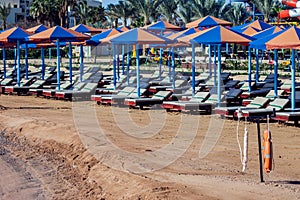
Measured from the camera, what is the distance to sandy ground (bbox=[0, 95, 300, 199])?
9289 millimetres

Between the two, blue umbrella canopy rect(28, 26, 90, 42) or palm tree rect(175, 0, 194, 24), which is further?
palm tree rect(175, 0, 194, 24)

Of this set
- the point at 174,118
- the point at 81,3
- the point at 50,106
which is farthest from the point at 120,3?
the point at 174,118

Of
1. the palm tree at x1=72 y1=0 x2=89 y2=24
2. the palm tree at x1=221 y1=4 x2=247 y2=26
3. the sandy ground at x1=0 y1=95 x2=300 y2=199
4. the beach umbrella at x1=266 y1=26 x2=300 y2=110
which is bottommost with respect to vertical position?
the sandy ground at x1=0 y1=95 x2=300 y2=199

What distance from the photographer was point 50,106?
2120cm

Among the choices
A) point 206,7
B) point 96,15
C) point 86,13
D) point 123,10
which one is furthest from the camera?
point 96,15

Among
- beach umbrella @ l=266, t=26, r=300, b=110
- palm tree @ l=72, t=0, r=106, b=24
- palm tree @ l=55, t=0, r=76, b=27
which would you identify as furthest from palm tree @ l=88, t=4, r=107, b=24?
beach umbrella @ l=266, t=26, r=300, b=110

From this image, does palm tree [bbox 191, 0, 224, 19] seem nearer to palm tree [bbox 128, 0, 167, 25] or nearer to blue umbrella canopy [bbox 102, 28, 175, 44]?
palm tree [bbox 128, 0, 167, 25]

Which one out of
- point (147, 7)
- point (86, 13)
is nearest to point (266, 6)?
point (147, 7)

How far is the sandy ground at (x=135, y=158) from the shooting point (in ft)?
30.5

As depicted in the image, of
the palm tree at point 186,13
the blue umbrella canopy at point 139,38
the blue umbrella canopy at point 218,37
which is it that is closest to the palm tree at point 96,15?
the palm tree at point 186,13

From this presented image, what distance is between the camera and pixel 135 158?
11.6 meters

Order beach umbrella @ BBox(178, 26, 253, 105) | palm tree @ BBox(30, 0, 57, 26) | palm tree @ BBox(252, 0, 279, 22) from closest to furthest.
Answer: beach umbrella @ BBox(178, 26, 253, 105) < palm tree @ BBox(252, 0, 279, 22) < palm tree @ BBox(30, 0, 57, 26)

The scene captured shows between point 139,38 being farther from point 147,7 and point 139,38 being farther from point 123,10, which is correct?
point 123,10

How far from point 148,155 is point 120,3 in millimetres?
51626
